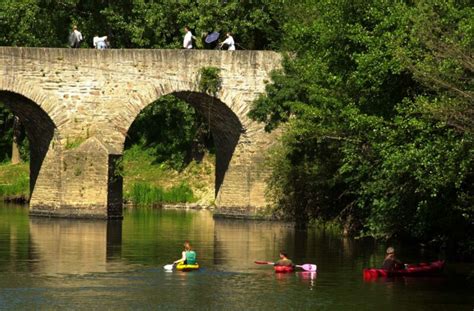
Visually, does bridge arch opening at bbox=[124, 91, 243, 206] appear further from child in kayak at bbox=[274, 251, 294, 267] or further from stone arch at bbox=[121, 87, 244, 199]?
child in kayak at bbox=[274, 251, 294, 267]

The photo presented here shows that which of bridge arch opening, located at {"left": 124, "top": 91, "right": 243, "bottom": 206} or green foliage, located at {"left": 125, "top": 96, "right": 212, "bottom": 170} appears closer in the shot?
bridge arch opening, located at {"left": 124, "top": 91, "right": 243, "bottom": 206}

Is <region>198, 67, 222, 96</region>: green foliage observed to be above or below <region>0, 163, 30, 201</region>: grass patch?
above

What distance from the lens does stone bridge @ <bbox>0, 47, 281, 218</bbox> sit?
4375 centimetres

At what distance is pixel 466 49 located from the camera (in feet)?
94.9

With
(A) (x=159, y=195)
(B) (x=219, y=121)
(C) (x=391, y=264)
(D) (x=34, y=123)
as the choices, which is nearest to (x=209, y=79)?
(B) (x=219, y=121)

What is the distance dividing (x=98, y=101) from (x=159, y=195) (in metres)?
10.00

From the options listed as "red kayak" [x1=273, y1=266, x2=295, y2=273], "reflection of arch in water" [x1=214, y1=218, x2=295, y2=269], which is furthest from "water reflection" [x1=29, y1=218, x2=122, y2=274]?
"red kayak" [x1=273, y1=266, x2=295, y2=273]

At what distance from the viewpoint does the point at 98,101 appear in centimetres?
4444

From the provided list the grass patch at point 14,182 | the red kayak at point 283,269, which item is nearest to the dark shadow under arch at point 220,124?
the grass patch at point 14,182

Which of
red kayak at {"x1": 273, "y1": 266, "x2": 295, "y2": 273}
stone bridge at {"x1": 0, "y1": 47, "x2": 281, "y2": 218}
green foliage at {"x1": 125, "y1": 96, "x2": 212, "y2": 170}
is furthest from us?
green foliage at {"x1": 125, "y1": 96, "x2": 212, "y2": 170}

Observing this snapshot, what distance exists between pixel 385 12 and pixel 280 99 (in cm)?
1187

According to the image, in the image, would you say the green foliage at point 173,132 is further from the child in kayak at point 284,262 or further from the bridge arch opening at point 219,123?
the child in kayak at point 284,262

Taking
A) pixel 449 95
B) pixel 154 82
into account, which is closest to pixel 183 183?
pixel 154 82

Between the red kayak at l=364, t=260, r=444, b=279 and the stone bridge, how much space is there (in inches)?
566
